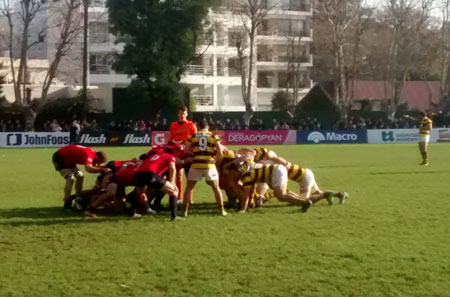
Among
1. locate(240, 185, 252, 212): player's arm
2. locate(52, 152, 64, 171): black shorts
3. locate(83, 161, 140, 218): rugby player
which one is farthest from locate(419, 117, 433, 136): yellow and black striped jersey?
locate(52, 152, 64, 171): black shorts

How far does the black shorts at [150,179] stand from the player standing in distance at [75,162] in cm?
126

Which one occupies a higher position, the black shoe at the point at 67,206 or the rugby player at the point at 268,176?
the rugby player at the point at 268,176

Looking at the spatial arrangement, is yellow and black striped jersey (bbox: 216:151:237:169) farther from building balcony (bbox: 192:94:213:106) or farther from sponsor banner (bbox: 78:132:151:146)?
building balcony (bbox: 192:94:213:106)

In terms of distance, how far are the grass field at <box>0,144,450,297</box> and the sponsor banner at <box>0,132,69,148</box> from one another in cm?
2656

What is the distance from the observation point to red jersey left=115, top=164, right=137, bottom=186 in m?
11.7

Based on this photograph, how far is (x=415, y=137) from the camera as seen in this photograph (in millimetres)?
45125

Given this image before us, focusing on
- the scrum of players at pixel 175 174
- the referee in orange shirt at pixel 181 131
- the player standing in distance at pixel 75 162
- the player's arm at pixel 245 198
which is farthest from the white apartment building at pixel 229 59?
the player's arm at pixel 245 198

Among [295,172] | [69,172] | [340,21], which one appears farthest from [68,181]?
[340,21]

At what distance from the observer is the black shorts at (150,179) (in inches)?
435

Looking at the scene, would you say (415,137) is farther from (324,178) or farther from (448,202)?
(448,202)

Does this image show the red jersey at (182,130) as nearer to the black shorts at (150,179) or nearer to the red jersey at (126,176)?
the red jersey at (126,176)

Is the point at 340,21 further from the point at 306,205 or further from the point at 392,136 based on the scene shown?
the point at 306,205

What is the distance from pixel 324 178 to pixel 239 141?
24.0 metres

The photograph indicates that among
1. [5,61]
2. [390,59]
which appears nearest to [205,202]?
[390,59]
